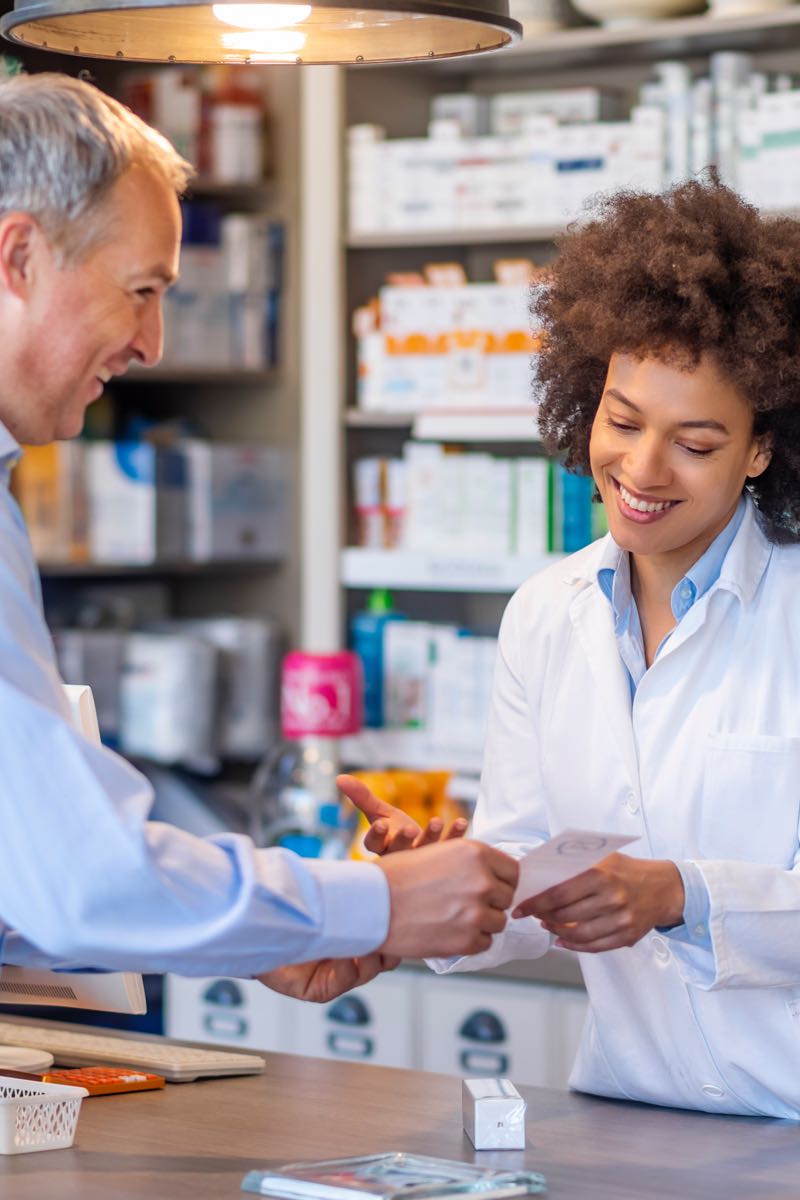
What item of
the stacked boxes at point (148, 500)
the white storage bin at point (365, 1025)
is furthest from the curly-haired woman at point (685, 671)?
the stacked boxes at point (148, 500)

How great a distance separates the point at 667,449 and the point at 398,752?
2.14m

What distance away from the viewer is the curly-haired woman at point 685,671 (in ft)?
6.54

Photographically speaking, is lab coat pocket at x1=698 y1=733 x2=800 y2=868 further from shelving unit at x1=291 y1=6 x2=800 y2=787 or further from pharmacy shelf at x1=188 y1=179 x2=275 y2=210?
pharmacy shelf at x1=188 y1=179 x2=275 y2=210

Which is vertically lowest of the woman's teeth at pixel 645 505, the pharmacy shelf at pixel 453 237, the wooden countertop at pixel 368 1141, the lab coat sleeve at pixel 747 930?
the wooden countertop at pixel 368 1141

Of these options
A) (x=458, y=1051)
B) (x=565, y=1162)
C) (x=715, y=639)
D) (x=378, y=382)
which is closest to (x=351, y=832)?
(x=458, y=1051)

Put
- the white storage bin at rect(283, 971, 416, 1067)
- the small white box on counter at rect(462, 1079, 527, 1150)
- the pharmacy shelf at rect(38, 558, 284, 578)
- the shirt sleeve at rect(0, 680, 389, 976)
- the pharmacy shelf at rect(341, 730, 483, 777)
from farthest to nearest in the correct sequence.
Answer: the pharmacy shelf at rect(38, 558, 284, 578), the pharmacy shelf at rect(341, 730, 483, 777), the white storage bin at rect(283, 971, 416, 1067), the small white box on counter at rect(462, 1079, 527, 1150), the shirt sleeve at rect(0, 680, 389, 976)

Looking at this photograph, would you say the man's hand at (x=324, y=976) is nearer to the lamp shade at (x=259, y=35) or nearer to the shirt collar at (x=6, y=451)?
the shirt collar at (x=6, y=451)

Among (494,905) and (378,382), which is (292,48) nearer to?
(494,905)

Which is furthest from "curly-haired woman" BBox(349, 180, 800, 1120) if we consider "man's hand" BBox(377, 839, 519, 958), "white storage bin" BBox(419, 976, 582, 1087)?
"white storage bin" BBox(419, 976, 582, 1087)

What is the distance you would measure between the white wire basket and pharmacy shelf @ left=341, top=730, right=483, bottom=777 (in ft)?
7.25

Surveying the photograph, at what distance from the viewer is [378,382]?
13.4 feet

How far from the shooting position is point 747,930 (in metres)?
1.90

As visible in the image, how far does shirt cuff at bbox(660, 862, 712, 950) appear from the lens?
1887 mm

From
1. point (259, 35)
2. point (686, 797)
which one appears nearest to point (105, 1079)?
point (686, 797)
